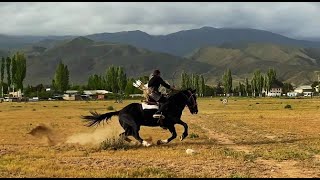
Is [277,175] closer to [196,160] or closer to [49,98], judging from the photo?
[196,160]

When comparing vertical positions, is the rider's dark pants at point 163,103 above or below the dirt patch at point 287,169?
above

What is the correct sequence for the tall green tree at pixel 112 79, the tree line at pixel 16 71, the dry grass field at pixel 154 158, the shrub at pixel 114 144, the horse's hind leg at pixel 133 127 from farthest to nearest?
the tall green tree at pixel 112 79 < the tree line at pixel 16 71 < the horse's hind leg at pixel 133 127 < the shrub at pixel 114 144 < the dry grass field at pixel 154 158

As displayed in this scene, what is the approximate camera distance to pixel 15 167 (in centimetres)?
1436

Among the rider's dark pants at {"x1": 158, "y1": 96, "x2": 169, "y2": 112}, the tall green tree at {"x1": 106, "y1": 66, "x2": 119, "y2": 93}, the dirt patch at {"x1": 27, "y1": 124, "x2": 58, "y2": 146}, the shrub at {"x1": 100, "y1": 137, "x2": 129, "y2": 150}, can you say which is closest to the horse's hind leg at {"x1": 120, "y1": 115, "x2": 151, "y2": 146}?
the shrub at {"x1": 100, "y1": 137, "x2": 129, "y2": 150}

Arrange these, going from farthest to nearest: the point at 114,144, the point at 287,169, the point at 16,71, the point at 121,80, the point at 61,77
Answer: the point at 121,80, the point at 61,77, the point at 16,71, the point at 114,144, the point at 287,169

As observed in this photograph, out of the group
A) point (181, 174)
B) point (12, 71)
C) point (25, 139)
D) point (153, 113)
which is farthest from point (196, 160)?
point (12, 71)

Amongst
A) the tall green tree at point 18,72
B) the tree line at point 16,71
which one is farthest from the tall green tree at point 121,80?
the tall green tree at point 18,72

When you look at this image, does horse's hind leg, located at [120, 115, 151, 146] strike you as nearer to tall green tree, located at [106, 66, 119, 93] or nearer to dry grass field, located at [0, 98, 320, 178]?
dry grass field, located at [0, 98, 320, 178]

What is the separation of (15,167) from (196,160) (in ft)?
18.6

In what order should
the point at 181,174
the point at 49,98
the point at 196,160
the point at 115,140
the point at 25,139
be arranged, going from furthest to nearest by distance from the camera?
1. the point at 49,98
2. the point at 25,139
3. the point at 115,140
4. the point at 196,160
5. the point at 181,174

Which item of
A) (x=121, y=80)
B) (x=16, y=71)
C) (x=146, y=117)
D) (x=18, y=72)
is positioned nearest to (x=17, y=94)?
(x=16, y=71)

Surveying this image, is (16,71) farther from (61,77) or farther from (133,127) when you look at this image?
(133,127)

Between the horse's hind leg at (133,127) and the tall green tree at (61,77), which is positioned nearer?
the horse's hind leg at (133,127)

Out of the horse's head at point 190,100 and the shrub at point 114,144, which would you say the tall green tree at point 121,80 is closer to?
the horse's head at point 190,100
